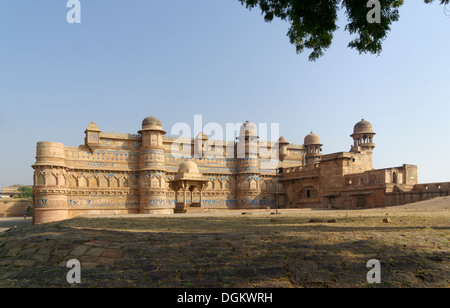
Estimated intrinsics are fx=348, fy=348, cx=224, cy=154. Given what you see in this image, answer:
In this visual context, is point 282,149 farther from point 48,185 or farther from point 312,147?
point 48,185

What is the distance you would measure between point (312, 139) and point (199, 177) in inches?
906

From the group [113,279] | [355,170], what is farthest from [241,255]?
[355,170]

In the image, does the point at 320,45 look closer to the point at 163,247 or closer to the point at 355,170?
the point at 163,247

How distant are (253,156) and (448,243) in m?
32.5

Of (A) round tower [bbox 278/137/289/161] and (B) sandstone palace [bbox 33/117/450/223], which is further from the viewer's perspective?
(A) round tower [bbox 278/137/289/161]

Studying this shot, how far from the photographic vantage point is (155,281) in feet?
17.4

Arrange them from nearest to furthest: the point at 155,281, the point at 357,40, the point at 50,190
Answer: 1. the point at 155,281
2. the point at 357,40
3. the point at 50,190

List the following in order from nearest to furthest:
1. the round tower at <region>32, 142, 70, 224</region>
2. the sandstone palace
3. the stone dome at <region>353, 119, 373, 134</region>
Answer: the sandstone palace → the round tower at <region>32, 142, 70, 224</region> → the stone dome at <region>353, 119, 373, 134</region>

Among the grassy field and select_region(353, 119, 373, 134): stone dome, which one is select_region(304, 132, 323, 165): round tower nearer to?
select_region(353, 119, 373, 134): stone dome

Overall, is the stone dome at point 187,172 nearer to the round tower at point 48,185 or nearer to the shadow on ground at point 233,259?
the round tower at point 48,185

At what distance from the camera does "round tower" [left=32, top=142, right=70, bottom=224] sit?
98.0 feet

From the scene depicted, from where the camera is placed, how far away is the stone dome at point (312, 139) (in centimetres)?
4444

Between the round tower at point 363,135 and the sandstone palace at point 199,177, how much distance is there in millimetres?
114

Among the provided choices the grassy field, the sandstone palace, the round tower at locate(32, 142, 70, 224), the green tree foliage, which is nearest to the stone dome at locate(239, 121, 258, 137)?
the sandstone palace
